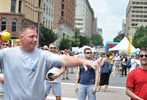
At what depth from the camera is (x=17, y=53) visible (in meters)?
3.38

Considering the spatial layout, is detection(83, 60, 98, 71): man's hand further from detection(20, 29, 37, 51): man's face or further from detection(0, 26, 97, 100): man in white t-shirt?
detection(20, 29, 37, 51): man's face

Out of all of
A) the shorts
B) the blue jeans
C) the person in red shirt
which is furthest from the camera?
the shorts

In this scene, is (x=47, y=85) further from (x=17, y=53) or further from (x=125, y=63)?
(x=125, y=63)

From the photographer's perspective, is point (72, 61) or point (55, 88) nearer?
point (72, 61)

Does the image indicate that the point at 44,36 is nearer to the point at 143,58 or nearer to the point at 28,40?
the point at 143,58

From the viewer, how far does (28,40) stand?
3.35 m

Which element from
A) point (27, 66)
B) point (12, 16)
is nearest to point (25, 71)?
point (27, 66)

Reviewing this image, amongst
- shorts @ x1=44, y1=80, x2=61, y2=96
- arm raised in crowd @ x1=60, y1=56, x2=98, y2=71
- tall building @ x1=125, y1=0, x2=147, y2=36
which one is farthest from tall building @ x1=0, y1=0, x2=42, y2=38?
tall building @ x1=125, y1=0, x2=147, y2=36

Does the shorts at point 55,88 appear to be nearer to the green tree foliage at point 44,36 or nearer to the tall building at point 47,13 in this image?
the green tree foliage at point 44,36

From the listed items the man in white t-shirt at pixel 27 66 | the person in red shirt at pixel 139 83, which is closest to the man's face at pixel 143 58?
the person in red shirt at pixel 139 83

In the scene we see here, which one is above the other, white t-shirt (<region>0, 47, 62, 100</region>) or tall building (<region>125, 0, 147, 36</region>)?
tall building (<region>125, 0, 147, 36</region>)

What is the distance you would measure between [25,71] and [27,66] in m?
0.07

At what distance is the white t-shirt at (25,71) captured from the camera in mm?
3303

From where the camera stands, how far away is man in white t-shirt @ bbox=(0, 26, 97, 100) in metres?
3.30
